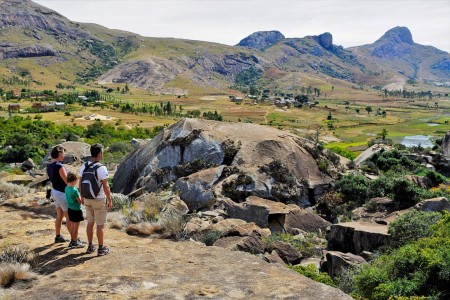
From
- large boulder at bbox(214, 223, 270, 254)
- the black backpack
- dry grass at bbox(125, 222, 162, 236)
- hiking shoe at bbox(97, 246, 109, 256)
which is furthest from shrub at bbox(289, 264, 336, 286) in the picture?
the black backpack


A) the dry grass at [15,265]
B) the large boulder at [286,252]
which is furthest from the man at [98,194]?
the large boulder at [286,252]

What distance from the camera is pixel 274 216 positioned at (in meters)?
19.9

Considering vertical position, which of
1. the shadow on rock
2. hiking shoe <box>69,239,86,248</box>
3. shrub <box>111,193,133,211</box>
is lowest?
shrub <box>111,193,133,211</box>

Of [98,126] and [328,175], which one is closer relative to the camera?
[328,175]

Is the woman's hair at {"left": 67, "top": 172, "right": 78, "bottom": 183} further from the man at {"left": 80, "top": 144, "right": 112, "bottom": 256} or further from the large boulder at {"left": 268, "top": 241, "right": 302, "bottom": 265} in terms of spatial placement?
the large boulder at {"left": 268, "top": 241, "right": 302, "bottom": 265}

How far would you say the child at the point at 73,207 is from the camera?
9391 mm

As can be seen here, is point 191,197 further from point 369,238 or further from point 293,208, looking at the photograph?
point 369,238

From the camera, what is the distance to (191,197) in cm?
2111

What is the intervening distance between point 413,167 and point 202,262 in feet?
119

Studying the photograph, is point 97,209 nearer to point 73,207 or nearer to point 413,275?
point 73,207

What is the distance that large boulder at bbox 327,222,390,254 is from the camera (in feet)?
49.3

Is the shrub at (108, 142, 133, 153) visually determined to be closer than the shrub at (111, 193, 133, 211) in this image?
No

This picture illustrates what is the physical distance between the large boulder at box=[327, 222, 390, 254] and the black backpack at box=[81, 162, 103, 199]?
33.8 feet

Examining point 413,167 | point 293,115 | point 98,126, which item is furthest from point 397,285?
point 293,115
